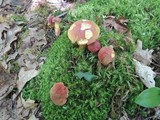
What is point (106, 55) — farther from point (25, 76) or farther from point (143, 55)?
point (25, 76)

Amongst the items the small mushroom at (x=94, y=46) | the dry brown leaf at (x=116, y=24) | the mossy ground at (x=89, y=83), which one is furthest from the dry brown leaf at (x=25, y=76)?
the dry brown leaf at (x=116, y=24)

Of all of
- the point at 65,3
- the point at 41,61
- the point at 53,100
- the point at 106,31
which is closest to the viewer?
the point at 53,100

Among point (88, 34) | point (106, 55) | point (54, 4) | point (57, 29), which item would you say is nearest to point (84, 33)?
point (88, 34)

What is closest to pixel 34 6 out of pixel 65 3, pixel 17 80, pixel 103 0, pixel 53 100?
pixel 65 3

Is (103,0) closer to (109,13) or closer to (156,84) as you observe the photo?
(109,13)

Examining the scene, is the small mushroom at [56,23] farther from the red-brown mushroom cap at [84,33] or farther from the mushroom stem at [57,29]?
the red-brown mushroom cap at [84,33]

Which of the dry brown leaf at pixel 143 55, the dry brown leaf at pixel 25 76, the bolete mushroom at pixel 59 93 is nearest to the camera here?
the bolete mushroom at pixel 59 93
